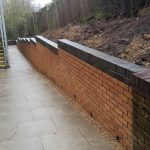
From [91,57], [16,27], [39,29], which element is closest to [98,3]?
[91,57]

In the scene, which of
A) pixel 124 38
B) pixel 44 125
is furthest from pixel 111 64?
pixel 44 125

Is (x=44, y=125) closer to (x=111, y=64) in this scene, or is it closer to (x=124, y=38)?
(x=111, y=64)

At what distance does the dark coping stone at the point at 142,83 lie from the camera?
122 inches

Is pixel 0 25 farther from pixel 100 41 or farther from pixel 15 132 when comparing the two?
pixel 15 132

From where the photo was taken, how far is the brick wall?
12.6 feet

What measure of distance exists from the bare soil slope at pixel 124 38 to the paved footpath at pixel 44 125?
50.2 inches

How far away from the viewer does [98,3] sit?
9055mm

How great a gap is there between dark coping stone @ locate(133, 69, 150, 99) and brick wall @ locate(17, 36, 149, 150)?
146 millimetres

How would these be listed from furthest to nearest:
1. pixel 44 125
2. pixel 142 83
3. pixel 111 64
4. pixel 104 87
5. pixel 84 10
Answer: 1. pixel 84 10
2. pixel 44 125
3. pixel 104 87
4. pixel 111 64
5. pixel 142 83

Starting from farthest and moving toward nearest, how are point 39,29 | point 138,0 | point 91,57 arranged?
point 39,29, point 138,0, point 91,57

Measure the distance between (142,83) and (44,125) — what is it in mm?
2733

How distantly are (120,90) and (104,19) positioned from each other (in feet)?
15.5

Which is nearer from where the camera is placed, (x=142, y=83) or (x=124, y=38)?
(x=142, y=83)

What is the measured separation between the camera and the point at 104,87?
465 centimetres
